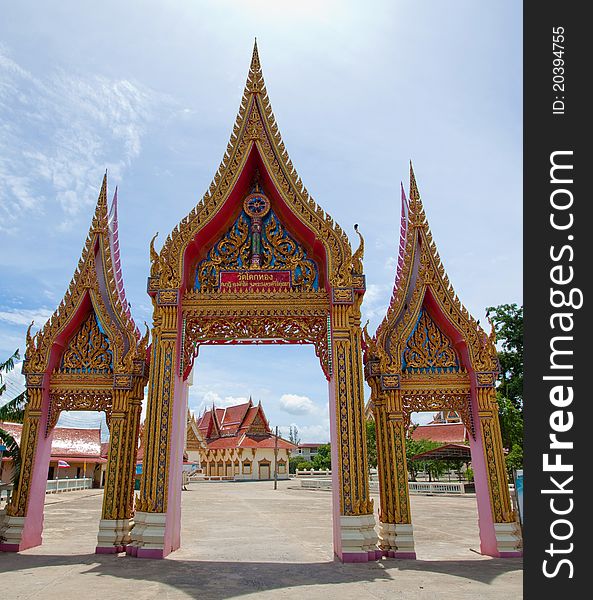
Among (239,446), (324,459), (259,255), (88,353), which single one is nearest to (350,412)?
(259,255)

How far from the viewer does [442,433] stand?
149 feet

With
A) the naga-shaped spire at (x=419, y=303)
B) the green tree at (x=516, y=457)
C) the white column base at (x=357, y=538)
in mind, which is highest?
the naga-shaped spire at (x=419, y=303)

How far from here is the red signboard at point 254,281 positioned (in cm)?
1136

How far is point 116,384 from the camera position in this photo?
11125mm

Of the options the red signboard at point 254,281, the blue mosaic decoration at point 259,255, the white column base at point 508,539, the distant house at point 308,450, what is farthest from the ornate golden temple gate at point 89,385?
the distant house at point 308,450

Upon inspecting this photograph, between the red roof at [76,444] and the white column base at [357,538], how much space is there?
35.5 meters

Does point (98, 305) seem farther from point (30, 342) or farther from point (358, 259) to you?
point (358, 259)

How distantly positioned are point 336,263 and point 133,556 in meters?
7.39

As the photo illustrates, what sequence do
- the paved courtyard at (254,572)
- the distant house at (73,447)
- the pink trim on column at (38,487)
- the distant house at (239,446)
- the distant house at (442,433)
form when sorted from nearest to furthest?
1. the paved courtyard at (254,572)
2. the pink trim on column at (38,487)
3. the distant house at (73,447)
4. the distant house at (442,433)
5. the distant house at (239,446)

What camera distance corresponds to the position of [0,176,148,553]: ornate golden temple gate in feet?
35.2

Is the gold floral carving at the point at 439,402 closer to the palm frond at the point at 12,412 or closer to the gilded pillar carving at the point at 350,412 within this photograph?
the gilded pillar carving at the point at 350,412

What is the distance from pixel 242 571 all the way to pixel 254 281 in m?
5.91

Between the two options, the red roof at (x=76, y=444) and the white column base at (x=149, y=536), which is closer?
the white column base at (x=149, y=536)

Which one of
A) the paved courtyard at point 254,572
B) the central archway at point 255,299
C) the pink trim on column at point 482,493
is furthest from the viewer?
the pink trim on column at point 482,493
